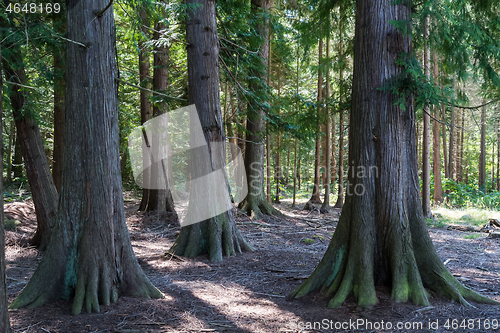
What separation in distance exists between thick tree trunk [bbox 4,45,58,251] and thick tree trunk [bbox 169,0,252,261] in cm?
295

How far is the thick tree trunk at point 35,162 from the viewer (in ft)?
23.6

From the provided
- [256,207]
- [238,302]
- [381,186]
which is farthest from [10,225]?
[381,186]

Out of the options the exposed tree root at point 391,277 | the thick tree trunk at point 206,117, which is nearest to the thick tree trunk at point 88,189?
the exposed tree root at point 391,277

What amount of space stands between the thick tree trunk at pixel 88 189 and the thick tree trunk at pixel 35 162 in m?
3.49

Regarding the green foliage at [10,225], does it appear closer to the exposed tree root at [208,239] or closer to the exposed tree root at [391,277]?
the exposed tree root at [208,239]

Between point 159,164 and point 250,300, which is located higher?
point 159,164

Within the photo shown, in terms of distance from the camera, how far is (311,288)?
468 cm

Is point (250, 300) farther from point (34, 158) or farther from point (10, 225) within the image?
point (10, 225)

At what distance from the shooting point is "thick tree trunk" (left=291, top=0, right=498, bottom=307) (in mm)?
4426

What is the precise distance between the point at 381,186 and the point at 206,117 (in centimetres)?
418

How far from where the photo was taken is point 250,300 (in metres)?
4.78

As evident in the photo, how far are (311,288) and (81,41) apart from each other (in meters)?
4.53

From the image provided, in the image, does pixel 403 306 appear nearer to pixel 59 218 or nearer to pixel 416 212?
pixel 416 212

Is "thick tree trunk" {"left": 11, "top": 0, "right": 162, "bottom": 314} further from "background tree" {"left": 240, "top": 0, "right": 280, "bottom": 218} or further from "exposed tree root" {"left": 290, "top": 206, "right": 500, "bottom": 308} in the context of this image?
"background tree" {"left": 240, "top": 0, "right": 280, "bottom": 218}
